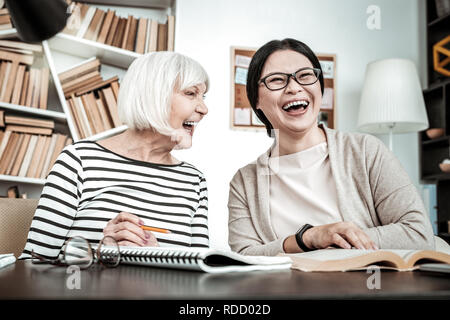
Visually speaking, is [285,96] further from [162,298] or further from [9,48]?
[9,48]

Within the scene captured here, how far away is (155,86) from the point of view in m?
1.36

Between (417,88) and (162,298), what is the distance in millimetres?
2938

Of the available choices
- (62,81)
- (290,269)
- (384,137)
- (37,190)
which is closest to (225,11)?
(62,81)

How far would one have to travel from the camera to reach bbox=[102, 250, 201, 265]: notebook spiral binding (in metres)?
0.61

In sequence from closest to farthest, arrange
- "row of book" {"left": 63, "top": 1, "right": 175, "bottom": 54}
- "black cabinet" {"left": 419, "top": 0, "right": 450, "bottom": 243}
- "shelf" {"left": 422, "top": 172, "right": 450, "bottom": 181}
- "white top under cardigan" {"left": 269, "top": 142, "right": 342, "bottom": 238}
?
1. "white top under cardigan" {"left": 269, "top": 142, "right": 342, "bottom": 238}
2. "row of book" {"left": 63, "top": 1, "right": 175, "bottom": 54}
3. "shelf" {"left": 422, "top": 172, "right": 450, "bottom": 181}
4. "black cabinet" {"left": 419, "top": 0, "right": 450, "bottom": 243}

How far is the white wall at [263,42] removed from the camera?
3.08 m

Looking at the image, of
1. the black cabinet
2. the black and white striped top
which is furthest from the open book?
the black cabinet

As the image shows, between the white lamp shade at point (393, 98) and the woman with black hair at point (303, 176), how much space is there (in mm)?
1616

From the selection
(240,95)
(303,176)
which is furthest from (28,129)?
(303,176)

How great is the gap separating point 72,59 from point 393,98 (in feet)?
6.72

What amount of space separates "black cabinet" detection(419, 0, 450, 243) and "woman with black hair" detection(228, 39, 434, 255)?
6.43ft

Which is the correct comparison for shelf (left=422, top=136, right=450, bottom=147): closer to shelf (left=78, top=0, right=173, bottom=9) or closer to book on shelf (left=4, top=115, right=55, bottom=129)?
shelf (left=78, top=0, right=173, bottom=9)

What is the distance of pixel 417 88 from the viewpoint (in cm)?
297

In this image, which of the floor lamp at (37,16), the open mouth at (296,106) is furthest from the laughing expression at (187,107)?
the floor lamp at (37,16)
